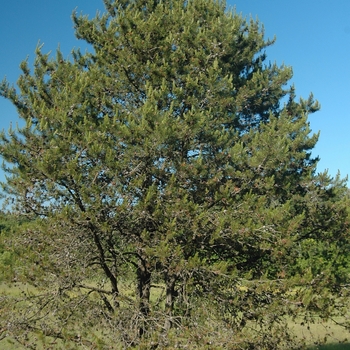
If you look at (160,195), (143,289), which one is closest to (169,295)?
(143,289)

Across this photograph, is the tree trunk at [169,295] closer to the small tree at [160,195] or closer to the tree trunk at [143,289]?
the small tree at [160,195]

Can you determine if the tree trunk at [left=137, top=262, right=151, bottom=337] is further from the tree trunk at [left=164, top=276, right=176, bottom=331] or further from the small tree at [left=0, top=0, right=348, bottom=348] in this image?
the tree trunk at [left=164, top=276, right=176, bottom=331]

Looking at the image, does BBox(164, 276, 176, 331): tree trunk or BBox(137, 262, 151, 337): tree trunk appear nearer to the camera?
BBox(137, 262, 151, 337): tree trunk

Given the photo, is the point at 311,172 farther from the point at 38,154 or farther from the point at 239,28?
the point at 38,154

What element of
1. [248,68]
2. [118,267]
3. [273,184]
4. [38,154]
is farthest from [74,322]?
[248,68]

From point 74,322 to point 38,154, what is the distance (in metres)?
2.99

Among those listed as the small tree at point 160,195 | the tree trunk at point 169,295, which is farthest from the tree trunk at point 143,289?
the tree trunk at point 169,295

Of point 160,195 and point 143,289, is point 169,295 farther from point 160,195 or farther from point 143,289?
point 160,195

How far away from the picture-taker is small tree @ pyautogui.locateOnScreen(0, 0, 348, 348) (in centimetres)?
686

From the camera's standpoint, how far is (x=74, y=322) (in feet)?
24.4

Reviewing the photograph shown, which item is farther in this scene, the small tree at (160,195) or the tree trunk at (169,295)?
the tree trunk at (169,295)

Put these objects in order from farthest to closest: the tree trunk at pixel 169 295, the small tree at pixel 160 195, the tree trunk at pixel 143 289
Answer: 1. the tree trunk at pixel 169 295
2. the tree trunk at pixel 143 289
3. the small tree at pixel 160 195

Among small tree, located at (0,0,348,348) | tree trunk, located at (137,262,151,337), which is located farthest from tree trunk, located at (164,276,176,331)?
tree trunk, located at (137,262,151,337)

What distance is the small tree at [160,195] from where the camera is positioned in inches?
270
